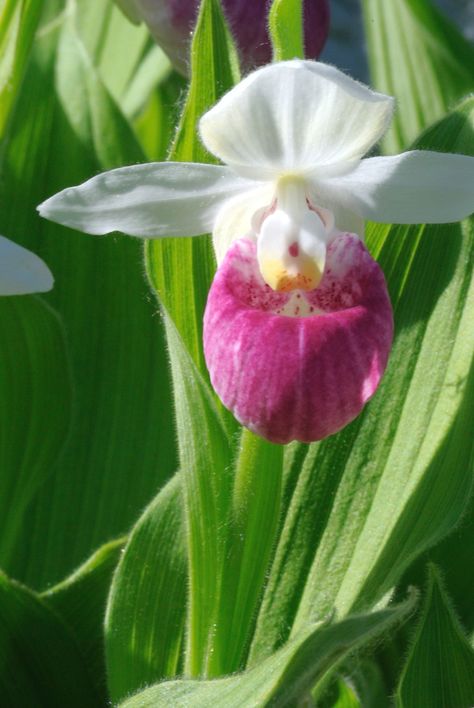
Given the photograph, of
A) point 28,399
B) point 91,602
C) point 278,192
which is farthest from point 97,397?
point 278,192

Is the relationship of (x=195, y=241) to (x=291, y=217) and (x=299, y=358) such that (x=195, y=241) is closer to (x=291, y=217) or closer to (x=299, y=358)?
(x=291, y=217)

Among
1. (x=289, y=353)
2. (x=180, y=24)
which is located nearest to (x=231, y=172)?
(x=289, y=353)

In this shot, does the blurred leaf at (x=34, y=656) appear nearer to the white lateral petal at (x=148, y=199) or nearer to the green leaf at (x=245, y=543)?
the green leaf at (x=245, y=543)

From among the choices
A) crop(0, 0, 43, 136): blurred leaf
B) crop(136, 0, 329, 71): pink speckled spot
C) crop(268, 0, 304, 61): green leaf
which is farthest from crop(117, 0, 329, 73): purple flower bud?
crop(268, 0, 304, 61): green leaf

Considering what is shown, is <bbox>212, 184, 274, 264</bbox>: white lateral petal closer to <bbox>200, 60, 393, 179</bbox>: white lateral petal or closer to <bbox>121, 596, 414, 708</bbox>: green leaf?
<bbox>200, 60, 393, 179</bbox>: white lateral petal

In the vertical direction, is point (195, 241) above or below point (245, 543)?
above

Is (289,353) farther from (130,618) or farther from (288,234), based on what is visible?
(130,618)


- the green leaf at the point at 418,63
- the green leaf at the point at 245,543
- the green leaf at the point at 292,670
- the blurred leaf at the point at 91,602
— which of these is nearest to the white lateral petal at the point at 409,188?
the green leaf at the point at 245,543
